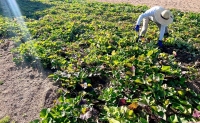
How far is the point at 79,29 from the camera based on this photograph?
7.53m

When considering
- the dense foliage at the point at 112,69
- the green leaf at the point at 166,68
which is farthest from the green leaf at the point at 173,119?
the green leaf at the point at 166,68

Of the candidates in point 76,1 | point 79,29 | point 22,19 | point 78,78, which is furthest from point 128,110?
point 76,1

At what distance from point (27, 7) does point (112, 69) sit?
784 centimetres

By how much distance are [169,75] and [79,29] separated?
12.2 ft

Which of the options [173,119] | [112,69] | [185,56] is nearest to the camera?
[173,119]

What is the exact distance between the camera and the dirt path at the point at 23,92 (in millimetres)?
4152

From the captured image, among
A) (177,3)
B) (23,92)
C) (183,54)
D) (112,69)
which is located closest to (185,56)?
(183,54)

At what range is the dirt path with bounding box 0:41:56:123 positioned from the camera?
4.15 metres

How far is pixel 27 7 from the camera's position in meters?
11.4

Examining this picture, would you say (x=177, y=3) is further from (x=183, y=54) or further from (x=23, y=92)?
(x=23, y=92)

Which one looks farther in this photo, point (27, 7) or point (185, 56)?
point (27, 7)

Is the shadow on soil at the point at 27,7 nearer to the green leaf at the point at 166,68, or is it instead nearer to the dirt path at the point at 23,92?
the dirt path at the point at 23,92

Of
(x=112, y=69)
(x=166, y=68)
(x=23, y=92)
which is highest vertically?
(x=166, y=68)

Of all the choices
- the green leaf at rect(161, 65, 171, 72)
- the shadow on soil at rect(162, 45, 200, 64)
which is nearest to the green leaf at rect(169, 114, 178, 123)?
the green leaf at rect(161, 65, 171, 72)
